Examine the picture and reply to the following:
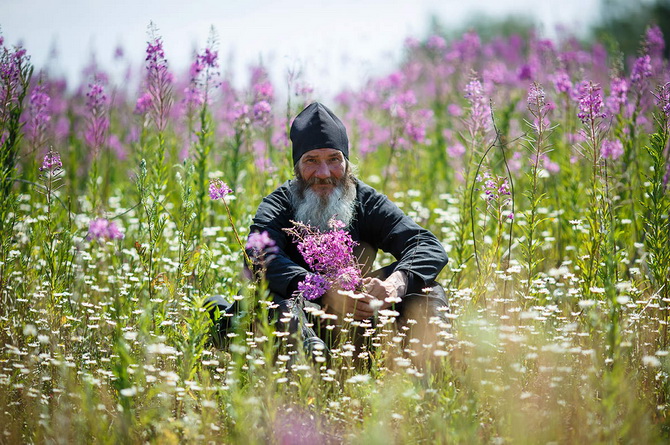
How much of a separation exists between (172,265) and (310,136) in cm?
185

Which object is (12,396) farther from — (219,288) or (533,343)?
(533,343)

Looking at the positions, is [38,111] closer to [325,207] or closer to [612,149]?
[325,207]

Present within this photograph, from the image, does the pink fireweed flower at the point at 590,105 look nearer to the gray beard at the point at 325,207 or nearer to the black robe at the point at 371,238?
the black robe at the point at 371,238

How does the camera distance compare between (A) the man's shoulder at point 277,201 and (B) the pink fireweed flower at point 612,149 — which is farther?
(B) the pink fireweed flower at point 612,149

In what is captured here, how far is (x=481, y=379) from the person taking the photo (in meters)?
3.10

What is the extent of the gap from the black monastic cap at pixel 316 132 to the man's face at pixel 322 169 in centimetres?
5

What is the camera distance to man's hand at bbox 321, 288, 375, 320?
363cm

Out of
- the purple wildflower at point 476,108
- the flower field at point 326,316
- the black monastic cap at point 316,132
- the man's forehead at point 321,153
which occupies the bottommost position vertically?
the flower field at point 326,316

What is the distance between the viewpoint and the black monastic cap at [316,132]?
14.2 feet

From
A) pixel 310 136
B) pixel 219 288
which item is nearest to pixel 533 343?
pixel 310 136

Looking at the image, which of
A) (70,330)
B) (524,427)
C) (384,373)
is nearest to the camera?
(524,427)

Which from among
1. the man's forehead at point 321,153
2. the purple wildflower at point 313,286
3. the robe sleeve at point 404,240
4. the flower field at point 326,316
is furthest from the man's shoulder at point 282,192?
the purple wildflower at point 313,286

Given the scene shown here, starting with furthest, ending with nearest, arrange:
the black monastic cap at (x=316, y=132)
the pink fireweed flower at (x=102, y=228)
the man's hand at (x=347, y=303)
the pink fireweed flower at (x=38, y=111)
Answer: the pink fireweed flower at (x=38, y=111), the black monastic cap at (x=316, y=132), the man's hand at (x=347, y=303), the pink fireweed flower at (x=102, y=228)

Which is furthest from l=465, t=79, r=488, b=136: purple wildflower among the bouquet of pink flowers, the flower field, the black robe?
the bouquet of pink flowers
